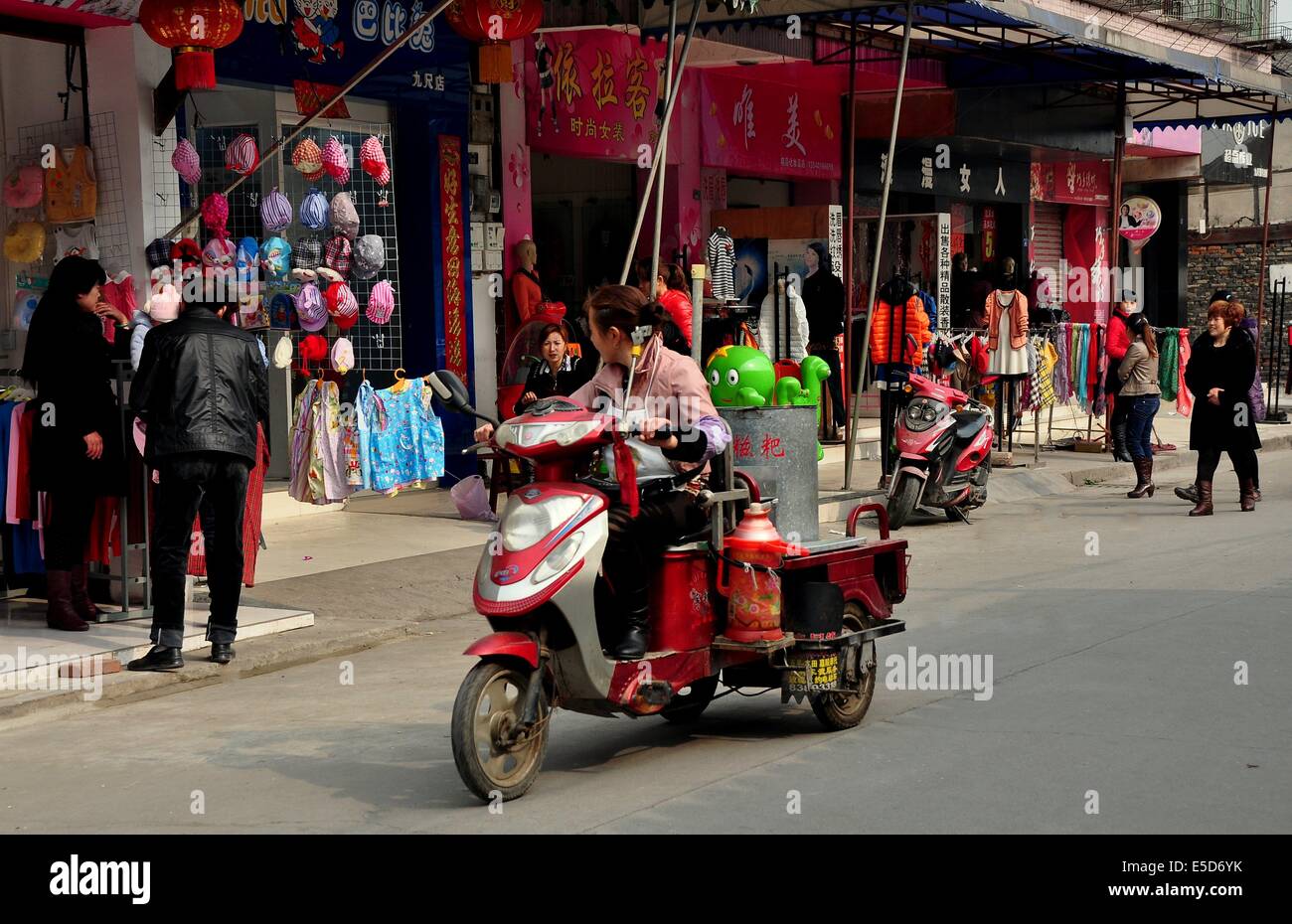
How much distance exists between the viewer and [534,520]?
5.84m

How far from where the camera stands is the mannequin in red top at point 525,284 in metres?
15.7

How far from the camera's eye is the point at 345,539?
41.7ft

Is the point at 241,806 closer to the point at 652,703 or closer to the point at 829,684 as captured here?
the point at 652,703

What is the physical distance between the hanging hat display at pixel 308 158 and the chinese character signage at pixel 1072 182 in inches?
630

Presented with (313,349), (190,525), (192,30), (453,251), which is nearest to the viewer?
(190,525)

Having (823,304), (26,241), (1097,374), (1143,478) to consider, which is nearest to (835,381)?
(823,304)

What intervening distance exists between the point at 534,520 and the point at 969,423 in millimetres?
9032

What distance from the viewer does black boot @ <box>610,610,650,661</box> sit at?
615 cm

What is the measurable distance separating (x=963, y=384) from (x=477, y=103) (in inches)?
248

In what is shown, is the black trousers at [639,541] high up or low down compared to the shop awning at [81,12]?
down

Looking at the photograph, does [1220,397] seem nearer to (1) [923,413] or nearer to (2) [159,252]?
(1) [923,413]

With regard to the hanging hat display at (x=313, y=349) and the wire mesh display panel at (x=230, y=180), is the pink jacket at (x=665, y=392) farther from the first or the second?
the wire mesh display panel at (x=230, y=180)

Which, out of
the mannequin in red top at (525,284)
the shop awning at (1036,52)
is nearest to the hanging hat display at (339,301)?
the mannequin in red top at (525,284)

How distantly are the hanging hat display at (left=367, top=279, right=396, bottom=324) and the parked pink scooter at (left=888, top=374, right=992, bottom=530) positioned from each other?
438cm
